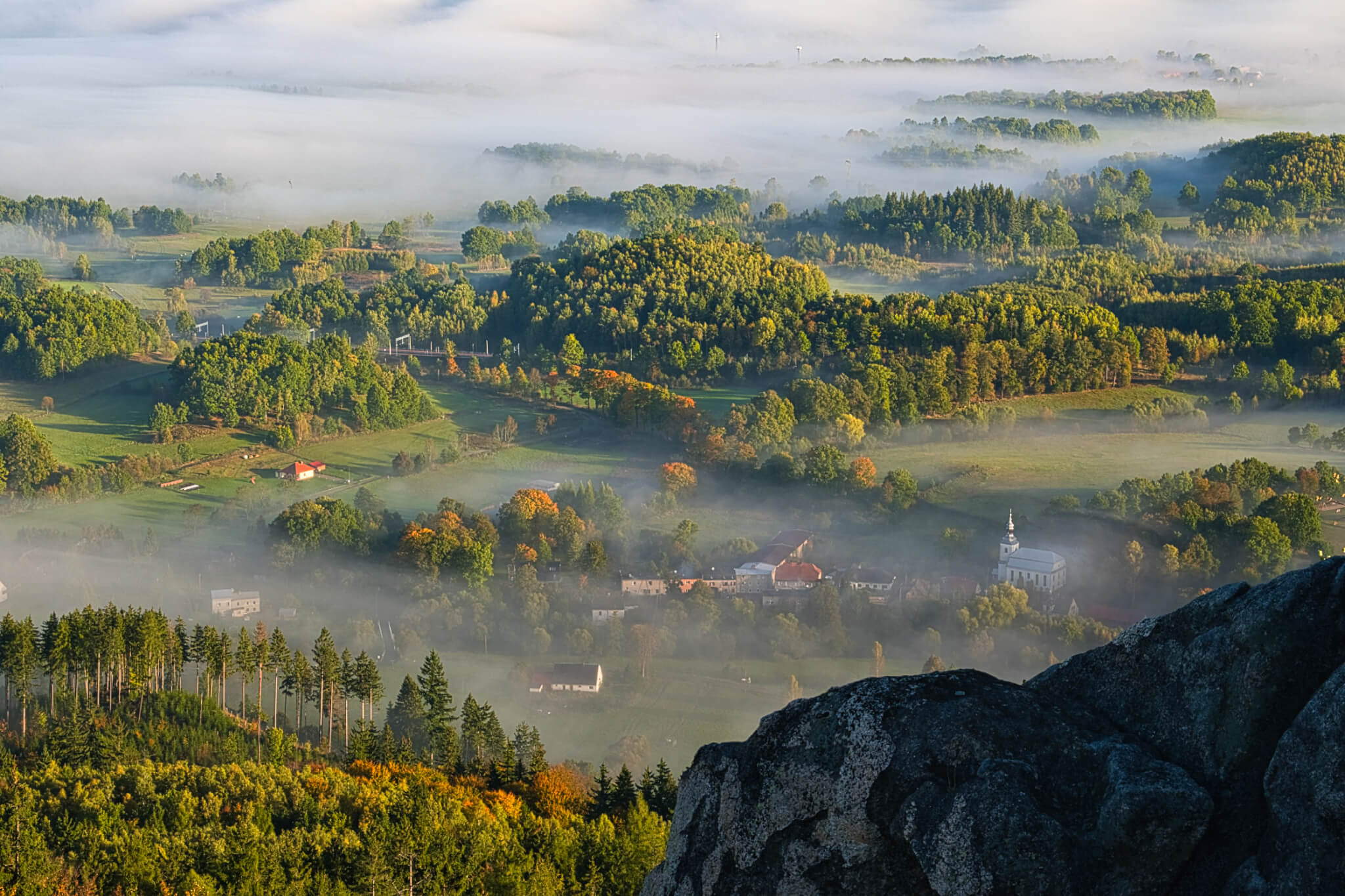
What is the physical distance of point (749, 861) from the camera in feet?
23.9

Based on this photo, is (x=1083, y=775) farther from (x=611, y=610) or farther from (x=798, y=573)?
(x=798, y=573)

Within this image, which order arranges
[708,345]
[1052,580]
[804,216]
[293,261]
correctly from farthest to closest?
[804,216]
[293,261]
[708,345]
[1052,580]

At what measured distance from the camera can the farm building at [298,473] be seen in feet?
191

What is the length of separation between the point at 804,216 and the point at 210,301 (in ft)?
166

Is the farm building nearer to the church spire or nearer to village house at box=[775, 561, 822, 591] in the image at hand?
village house at box=[775, 561, 822, 591]

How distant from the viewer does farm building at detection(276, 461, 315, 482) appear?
58.3 m

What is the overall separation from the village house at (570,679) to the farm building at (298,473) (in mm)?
24997

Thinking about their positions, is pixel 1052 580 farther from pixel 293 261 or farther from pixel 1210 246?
pixel 293 261

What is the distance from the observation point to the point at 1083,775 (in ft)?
21.5

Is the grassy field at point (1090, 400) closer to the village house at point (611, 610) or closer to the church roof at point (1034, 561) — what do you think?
the church roof at point (1034, 561)

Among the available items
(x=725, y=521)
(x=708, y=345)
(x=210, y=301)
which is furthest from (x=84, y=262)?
(x=725, y=521)

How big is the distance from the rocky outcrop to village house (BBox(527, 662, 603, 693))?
93.8 ft

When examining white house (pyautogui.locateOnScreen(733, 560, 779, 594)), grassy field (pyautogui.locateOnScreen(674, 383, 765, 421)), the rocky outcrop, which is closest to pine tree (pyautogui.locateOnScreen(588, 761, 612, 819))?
white house (pyautogui.locateOnScreen(733, 560, 779, 594))

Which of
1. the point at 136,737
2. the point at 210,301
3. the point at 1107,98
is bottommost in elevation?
the point at 136,737
